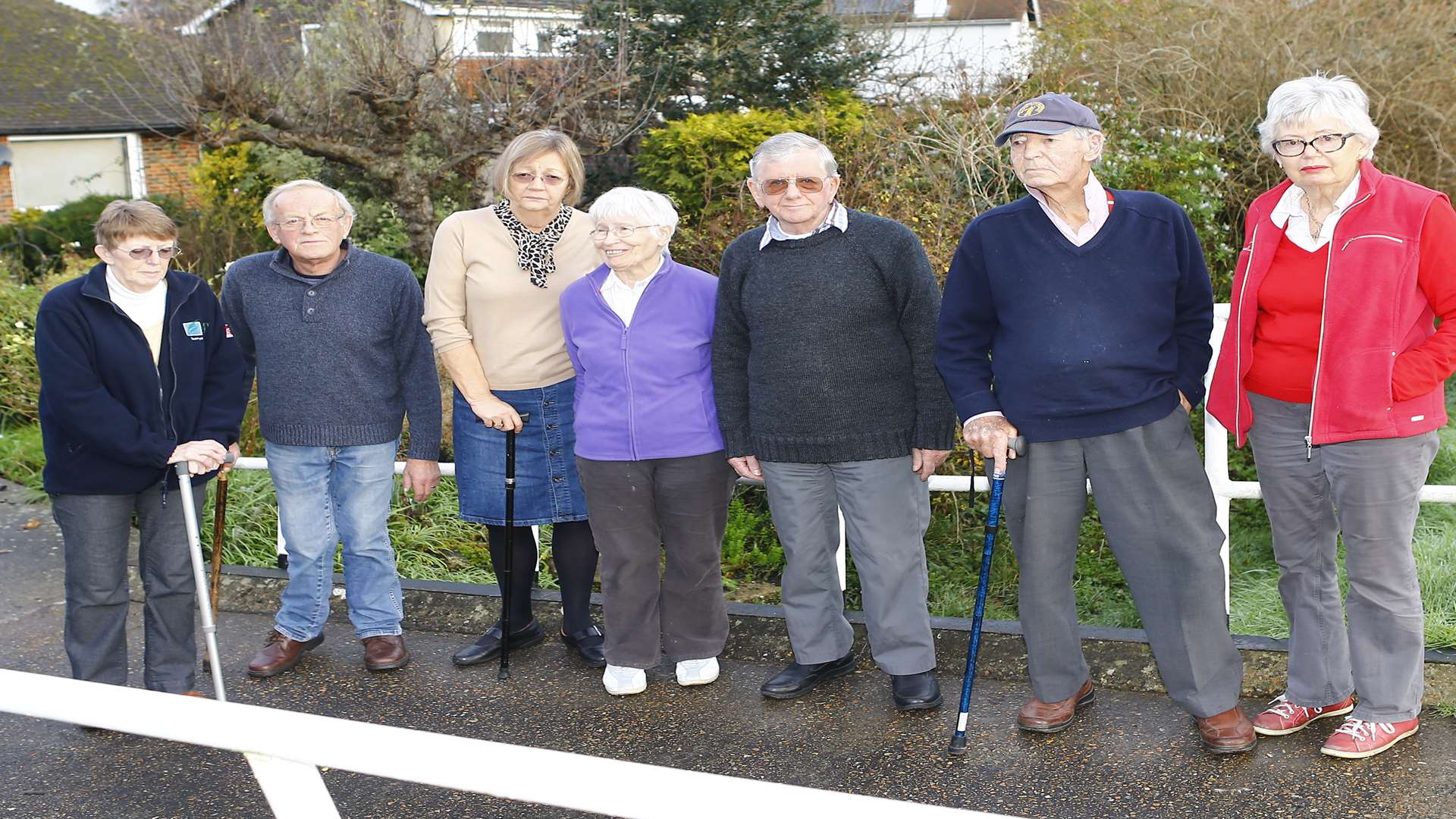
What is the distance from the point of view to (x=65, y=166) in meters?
25.2

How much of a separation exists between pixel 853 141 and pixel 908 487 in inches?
223

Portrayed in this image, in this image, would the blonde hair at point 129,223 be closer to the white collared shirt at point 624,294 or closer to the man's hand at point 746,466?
the white collared shirt at point 624,294

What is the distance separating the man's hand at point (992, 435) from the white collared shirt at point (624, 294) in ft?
3.76

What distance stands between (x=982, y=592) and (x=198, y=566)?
2529mm

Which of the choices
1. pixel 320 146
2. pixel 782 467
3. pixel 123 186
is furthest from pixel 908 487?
pixel 123 186

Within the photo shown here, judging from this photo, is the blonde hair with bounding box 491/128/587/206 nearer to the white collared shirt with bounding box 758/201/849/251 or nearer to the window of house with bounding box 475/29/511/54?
the white collared shirt with bounding box 758/201/849/251

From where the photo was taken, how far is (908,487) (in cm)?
400

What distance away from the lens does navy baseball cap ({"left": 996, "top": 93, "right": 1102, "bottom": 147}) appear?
135 inches

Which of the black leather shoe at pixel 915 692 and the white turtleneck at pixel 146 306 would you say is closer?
the black leather shoe at pixel 915 692

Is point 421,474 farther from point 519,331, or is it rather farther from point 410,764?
point 410,764

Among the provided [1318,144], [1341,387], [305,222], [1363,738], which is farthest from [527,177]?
[1363,738]

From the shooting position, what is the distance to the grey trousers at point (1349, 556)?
3.32 meters

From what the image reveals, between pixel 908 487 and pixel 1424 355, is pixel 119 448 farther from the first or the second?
pixel 1424 355

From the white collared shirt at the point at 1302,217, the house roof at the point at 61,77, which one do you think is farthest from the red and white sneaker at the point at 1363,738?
the house roof at the point at 61,77
